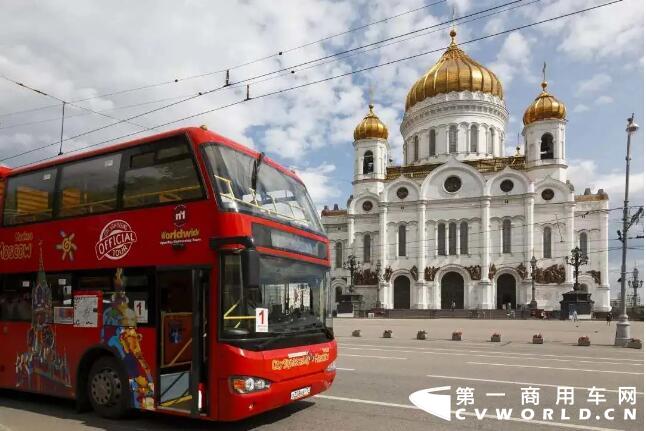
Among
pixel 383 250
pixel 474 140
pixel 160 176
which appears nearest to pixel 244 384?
pixel 160 176

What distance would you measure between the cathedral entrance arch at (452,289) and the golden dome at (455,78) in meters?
18.9

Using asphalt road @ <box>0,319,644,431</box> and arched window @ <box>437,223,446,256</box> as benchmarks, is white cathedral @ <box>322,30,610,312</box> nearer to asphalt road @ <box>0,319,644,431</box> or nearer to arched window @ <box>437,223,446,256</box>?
arched window @ <box>437,223,446,256</box>

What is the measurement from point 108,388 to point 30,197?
11.2 feet

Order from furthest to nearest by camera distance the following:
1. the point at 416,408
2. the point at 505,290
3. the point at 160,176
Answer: the point at 505,290, the point at 416,408, the point at 160,176

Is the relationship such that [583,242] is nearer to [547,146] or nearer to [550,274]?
[550,274]

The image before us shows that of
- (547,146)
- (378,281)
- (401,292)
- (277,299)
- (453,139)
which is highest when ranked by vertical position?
(453,139)

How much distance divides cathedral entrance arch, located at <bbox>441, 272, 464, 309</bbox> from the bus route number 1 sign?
4575 cm

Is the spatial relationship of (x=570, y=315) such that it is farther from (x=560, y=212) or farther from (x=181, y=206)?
(x=181, y=206)

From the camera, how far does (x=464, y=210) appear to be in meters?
50.8

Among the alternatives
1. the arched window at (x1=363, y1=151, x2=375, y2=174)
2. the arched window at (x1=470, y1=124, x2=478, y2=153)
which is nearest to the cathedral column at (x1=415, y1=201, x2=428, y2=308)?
the arched window at (x1=363, y1=151, x2=375, y2=174)

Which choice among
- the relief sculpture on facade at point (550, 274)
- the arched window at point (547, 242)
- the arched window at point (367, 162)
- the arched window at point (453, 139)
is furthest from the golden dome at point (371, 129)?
the relief sculpture on facade at point (550, 274)

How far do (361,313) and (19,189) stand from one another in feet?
134

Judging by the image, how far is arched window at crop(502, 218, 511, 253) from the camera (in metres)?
48.9

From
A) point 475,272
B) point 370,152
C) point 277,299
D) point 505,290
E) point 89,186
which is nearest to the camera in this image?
point 277,299
